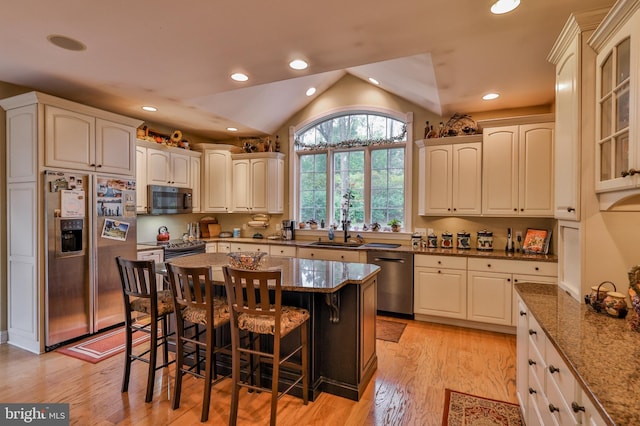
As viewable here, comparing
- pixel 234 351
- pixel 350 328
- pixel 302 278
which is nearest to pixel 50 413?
pixel 234 351

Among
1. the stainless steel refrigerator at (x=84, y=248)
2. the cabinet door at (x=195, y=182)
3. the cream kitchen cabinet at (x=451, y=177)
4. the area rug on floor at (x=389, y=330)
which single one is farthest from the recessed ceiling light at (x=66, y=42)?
the area rug on floor at (x=389, y=330)

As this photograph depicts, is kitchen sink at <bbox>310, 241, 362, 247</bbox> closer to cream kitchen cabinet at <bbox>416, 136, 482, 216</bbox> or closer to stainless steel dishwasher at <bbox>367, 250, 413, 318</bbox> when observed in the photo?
stainless steel dishwasher at <bbox>367, 250, 413, 318</bbox>

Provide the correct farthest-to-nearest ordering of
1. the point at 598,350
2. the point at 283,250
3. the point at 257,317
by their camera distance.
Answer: the point at 283,250
the point at 257,317
the point at 598,350

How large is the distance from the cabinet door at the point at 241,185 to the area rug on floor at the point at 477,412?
4048 millimetres

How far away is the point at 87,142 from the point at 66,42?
1.29 meters

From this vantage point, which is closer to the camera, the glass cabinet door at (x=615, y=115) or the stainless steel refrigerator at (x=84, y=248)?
the glass cabinet door at (x=615, y=115)

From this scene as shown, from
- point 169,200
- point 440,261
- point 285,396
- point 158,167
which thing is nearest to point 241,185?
point 169,200

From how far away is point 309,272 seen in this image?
2.63m

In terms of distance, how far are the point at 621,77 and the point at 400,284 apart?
9.88ft

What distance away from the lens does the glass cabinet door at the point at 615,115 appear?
4.80 ft

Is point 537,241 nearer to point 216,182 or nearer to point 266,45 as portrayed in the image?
point 266,45

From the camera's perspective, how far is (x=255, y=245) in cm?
511

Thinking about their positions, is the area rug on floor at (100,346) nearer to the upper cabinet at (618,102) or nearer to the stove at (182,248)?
the stove at (182,248)

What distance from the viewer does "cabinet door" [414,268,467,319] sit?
12.4 feet
